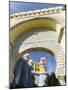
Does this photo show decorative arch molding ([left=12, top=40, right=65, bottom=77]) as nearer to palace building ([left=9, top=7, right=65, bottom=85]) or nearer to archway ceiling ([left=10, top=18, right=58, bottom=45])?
palace building ([left=9, top=7, right=65, bottom=85])

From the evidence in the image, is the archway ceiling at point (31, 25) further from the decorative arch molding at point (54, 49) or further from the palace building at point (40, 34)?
the decorative arch molding at point (54, 49)

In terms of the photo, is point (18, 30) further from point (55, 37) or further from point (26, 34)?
point (55, 37)

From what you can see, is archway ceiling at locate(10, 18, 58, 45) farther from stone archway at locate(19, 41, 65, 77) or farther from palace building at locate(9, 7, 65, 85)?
stone archway at locate(19, 41, 65, 77)

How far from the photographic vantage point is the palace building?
2.64 m

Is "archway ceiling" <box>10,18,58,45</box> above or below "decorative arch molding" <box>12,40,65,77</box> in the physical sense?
above

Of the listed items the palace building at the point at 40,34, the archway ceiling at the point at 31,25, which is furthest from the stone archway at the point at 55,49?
the archway ceiling at the point at 31,25

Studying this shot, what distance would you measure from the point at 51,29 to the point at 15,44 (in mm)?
479

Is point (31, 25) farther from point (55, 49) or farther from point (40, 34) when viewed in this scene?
point (55, 49)

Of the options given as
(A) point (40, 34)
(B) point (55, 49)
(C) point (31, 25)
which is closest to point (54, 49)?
(B) point (55, 49)

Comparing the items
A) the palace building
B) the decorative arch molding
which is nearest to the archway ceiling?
the palace building

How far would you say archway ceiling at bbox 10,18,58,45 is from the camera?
2639 millimetres

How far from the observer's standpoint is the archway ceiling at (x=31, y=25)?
2639mm

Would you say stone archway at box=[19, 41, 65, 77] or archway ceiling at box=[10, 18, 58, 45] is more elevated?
archway ceiling at box=[10, 18, 58, 45]

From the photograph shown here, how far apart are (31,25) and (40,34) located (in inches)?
6.1
